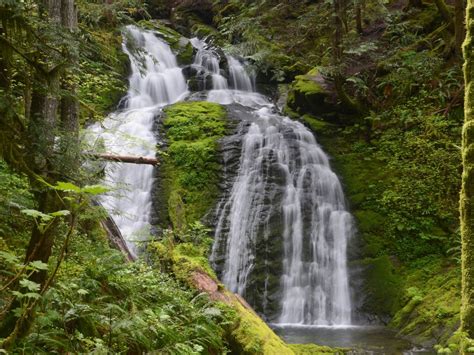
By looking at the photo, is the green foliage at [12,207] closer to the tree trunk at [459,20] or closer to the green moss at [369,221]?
the green moss at [369,221]

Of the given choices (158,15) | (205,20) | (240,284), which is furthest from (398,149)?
(158,15)

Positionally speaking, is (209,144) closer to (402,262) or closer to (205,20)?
(402,262)

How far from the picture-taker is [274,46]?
1525 centimetres

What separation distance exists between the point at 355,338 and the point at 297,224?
158 inches

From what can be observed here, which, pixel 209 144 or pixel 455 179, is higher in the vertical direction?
pixel 209 144

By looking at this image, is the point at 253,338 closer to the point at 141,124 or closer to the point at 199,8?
the point at 141,124

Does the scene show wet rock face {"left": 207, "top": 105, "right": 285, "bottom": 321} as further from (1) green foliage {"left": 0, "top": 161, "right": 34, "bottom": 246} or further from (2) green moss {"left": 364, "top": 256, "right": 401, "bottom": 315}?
(1) green foliage {"left": 0, "top": 161, "right": 34, "bottom": 246}

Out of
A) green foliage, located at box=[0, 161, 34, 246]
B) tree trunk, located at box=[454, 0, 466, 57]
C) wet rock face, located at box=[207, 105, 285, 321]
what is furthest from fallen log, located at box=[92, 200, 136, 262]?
tree trunk, located at box=[454, 0, 466, 57]

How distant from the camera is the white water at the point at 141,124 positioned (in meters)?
12.0

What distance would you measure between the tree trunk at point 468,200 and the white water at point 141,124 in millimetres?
6709

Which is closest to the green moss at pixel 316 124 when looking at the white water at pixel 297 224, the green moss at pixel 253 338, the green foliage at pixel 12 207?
the white water at pixel 297 224

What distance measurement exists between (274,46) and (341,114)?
3.36m

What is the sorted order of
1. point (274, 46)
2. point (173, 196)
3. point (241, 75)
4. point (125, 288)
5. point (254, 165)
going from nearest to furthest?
point (125, 288), point (173, 196), point (254, 165), point (274, 46), point (241, 75)

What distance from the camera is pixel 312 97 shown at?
15.8 m
